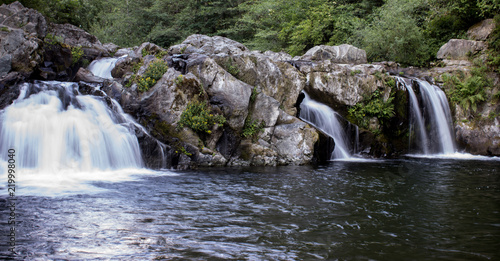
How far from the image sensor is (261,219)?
6.71 metres

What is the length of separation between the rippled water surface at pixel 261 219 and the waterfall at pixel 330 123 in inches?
236

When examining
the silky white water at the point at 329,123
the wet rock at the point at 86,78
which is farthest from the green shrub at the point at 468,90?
the wet rock at the point at 86,78

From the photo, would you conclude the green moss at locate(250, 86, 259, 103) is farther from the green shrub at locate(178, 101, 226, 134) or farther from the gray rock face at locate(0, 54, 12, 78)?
the gray rock face at locate(0, 54, 12, 78)

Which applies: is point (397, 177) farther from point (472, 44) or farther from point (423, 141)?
point (472, 44)

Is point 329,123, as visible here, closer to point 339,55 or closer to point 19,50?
point 339,55

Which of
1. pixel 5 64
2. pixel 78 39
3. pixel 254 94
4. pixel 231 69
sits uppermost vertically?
pixel 78 39

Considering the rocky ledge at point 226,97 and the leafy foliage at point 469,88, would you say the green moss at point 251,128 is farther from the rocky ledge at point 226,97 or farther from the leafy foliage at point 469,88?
the leafy foliage at point 469,88

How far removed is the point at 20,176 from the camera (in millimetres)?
10133

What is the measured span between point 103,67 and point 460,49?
21.0 m

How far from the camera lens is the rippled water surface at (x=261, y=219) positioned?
5098 millimetres

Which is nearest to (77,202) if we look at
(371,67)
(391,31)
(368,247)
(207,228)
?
(207,228)

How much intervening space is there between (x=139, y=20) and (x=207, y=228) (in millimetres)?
31528

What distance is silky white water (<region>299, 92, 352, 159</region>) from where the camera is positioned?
17041mm

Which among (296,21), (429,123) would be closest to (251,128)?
(429,123)
